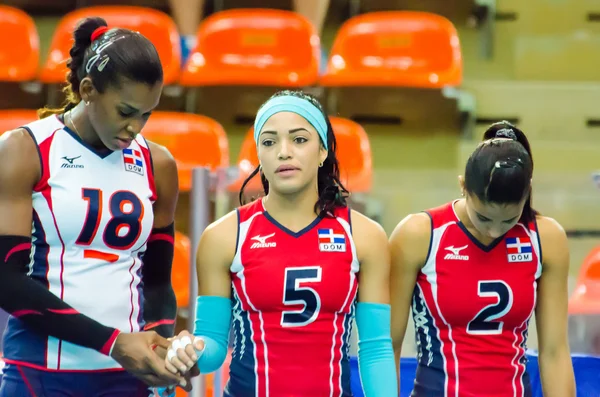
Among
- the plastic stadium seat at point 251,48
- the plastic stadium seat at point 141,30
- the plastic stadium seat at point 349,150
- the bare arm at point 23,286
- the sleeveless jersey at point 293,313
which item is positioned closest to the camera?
the bare arm at point 23,286

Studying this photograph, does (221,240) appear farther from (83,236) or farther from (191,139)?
(191,139)

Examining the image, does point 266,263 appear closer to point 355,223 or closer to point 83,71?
point 355,223

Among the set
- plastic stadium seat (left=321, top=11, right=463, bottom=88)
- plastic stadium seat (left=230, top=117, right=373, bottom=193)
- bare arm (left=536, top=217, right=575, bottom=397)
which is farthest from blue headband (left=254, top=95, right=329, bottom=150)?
plastic stadium seat (left=321, top=11, right=463, bottom=88)

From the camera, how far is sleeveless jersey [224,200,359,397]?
7.49 feet

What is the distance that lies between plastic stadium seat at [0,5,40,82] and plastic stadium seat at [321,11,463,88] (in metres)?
1.71

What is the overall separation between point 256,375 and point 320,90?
3.08 metres

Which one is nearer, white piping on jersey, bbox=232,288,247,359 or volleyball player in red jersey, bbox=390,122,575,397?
white piping on jersey, bbox=232,288,247,359

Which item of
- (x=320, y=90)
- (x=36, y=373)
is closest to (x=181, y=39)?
(x=320, y=90)

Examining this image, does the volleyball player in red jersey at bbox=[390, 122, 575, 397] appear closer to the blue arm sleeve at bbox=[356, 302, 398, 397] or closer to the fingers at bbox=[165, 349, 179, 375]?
the blue arm sleeve at bbox=[356, 302, 398, 397]

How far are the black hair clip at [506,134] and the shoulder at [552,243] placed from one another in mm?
250

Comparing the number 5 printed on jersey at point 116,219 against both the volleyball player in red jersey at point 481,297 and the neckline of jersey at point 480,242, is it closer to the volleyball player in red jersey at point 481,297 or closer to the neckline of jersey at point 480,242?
the volleyball player in red jersey at point 481,297

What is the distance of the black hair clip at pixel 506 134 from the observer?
8.25 ft

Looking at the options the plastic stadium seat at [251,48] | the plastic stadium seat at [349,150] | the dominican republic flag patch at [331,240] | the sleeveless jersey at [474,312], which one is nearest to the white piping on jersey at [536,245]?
the sleeveless jersey at [474,312]

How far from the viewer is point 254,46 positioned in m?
5.52
